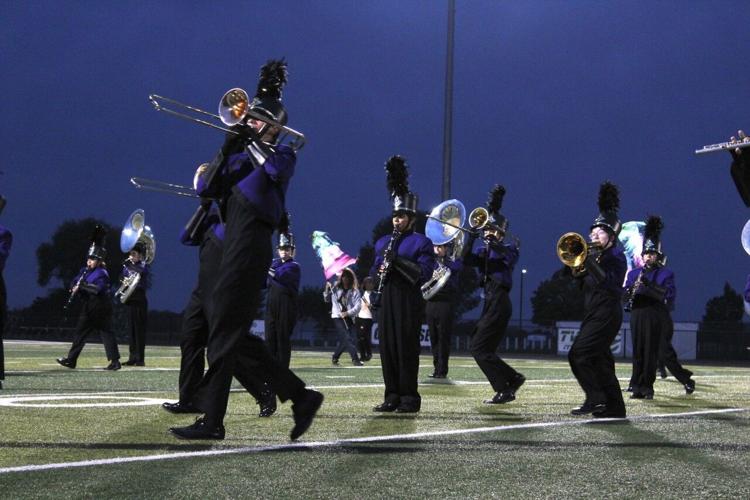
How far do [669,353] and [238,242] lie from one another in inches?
409

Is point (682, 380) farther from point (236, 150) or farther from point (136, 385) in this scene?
point (236, 150)

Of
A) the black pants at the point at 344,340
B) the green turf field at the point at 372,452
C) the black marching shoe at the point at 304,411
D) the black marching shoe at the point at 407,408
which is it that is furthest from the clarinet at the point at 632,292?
the black pants at the point at 344,340

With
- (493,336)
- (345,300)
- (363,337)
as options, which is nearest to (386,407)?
(493,336)

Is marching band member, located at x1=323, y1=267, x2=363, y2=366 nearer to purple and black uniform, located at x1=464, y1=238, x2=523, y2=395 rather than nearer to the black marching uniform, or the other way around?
the black marching uniform

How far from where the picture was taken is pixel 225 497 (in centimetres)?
463

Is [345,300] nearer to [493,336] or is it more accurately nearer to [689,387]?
[689,387]

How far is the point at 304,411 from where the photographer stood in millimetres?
6746

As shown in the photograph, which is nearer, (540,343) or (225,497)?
(225,497)

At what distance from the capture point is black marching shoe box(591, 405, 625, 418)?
954 centimetres

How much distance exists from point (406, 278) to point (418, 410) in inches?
47.5

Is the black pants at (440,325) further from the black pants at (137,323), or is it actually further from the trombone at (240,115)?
the trombone at (240,115)

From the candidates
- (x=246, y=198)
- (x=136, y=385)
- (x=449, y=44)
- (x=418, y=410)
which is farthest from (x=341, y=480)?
(x=449, y=44)

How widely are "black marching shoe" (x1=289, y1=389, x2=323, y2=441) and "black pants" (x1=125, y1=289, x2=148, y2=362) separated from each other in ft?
41.8

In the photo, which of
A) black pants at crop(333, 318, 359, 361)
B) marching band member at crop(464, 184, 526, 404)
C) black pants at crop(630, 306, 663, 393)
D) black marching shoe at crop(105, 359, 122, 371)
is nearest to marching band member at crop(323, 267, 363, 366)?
black pants at crop(333, 318, 359, 361)
